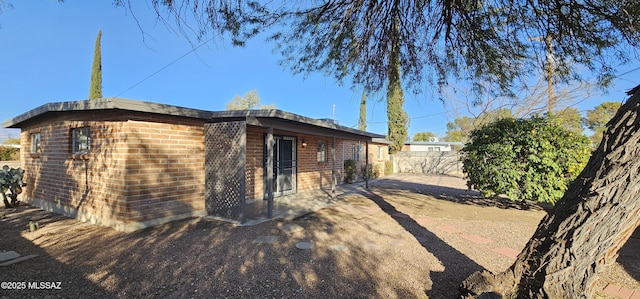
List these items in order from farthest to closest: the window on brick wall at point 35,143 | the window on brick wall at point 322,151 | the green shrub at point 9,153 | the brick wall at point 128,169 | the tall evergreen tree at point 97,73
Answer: the green shrub at point 9,153 < the tall evergreen tree at point 97,73 < the window on brick wall at point 322,151 < the window on brick wall at point 35,143 < the brick wall at point 128,169

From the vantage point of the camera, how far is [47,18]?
343 centimetres

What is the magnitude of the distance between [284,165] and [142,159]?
432 cm

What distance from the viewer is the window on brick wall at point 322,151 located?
36.5 ft

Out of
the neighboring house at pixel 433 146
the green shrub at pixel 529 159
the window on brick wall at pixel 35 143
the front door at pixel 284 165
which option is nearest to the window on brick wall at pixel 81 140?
the window on brick wall at pixel 35 143

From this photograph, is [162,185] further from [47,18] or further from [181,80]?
[181,80]

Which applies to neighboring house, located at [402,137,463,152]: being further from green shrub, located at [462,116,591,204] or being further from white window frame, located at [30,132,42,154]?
white window frame, located at [30,132,42,154]

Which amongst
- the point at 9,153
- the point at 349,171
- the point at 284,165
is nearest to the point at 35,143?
the point at 284,165

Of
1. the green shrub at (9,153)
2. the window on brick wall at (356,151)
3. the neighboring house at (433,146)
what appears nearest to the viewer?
the window on brick wall at (356,151)

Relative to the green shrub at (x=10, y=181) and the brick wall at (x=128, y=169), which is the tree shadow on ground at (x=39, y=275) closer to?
the brick wall at (x=128, y=169)

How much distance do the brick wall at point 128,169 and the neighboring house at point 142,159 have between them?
0.02 meters

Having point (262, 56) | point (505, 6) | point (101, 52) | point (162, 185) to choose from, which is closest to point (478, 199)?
point (505, 6)

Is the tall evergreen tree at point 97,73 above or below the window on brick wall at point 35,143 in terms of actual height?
above

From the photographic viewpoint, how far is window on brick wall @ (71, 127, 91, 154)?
19.6ft

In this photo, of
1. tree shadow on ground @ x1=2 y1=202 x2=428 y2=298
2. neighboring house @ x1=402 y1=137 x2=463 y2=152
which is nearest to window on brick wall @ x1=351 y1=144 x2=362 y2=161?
tree shadow on ground @ x1=2 y1=202 x2=428 y2=298
